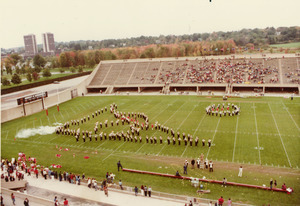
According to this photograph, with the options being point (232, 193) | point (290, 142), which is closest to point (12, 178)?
point (232, 193)

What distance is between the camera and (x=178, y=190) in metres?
14.3

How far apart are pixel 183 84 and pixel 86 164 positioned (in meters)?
29.0

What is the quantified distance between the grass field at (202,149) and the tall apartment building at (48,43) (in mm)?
134177

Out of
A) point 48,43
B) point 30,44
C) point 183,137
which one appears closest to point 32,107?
point 183,137

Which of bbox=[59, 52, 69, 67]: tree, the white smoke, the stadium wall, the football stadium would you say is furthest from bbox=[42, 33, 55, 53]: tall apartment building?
the white smoke

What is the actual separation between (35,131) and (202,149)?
1747cm

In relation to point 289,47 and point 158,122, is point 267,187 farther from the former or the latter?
point 289,47

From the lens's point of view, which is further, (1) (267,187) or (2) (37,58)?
(2) (37,58)

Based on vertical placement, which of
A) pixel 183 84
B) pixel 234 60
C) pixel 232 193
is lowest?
pixel 232 193

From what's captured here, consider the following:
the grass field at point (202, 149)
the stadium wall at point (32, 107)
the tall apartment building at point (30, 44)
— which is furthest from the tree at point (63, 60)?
the tall apartment building at point (30, 44)

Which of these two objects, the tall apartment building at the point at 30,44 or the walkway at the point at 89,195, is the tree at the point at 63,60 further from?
the walkway at the point at 89,195

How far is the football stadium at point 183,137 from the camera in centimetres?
1485

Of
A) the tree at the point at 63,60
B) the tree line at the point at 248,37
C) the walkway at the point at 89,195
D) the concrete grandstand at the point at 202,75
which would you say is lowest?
the walkway at the point at 89,195

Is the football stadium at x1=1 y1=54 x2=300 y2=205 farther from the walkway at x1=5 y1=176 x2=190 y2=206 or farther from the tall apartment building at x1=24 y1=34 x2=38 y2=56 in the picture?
the tall apartment building at x1=24 y1=34 x2=38 y2=56
